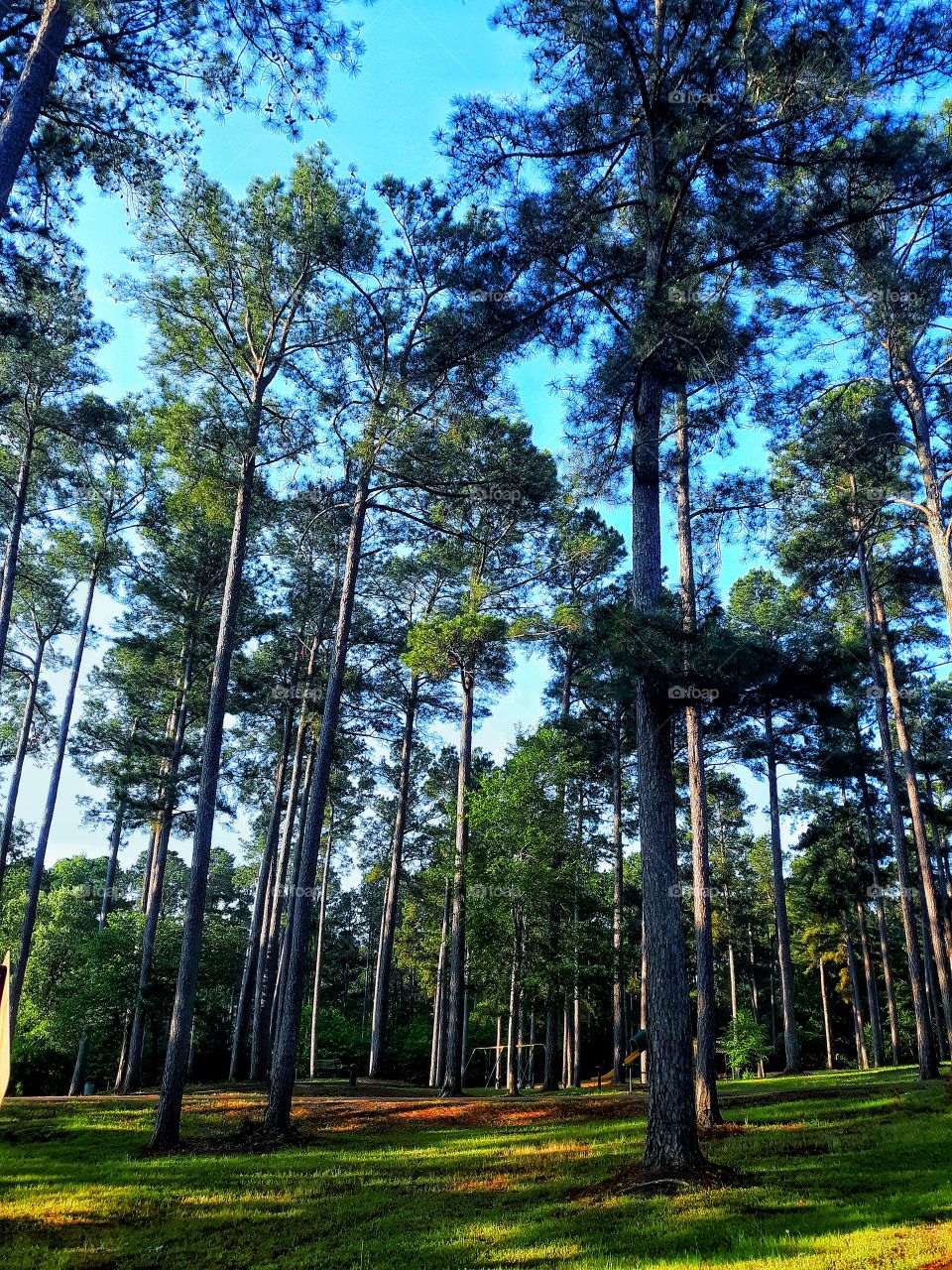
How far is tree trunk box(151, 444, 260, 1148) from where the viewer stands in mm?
10398

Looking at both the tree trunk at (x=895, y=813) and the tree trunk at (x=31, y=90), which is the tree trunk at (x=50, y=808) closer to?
the tree trunk at (x=31, y=90)

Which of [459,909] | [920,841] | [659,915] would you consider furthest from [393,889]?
[659,915]

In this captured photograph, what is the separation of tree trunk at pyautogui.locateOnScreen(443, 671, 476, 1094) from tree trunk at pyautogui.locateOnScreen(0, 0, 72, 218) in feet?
41.9

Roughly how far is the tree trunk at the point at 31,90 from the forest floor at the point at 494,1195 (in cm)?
873

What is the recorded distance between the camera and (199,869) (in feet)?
37.9

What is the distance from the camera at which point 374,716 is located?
2188 cm

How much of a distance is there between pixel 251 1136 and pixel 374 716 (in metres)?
12.1

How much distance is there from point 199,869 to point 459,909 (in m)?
6.44

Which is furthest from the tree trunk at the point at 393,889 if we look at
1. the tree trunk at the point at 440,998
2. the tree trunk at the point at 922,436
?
the tree trunk at the point at 922,436

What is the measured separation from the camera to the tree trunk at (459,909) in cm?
1579

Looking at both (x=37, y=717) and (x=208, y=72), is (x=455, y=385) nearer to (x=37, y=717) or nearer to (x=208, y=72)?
(x=208, y=72)

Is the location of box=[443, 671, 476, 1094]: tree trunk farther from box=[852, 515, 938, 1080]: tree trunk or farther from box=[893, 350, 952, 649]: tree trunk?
box=[893, 350, 952, 649]: tree trunk

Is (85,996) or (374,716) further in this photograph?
(374,716)

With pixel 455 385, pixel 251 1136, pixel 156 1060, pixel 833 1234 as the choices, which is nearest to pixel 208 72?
pixel 455 385
